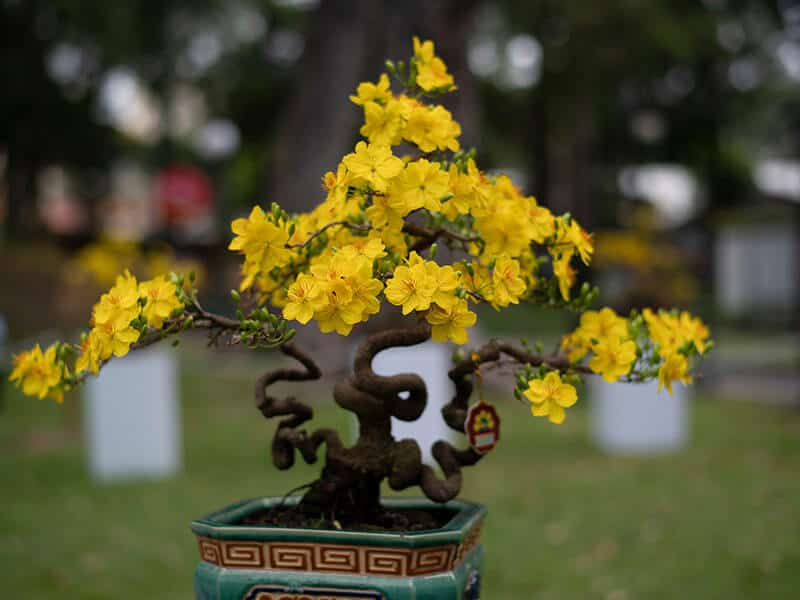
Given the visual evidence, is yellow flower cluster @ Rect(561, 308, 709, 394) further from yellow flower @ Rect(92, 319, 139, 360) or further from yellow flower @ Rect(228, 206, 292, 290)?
yellow flower @ Rect(92, 319, 139, 360)

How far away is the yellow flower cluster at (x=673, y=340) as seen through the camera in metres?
2.12

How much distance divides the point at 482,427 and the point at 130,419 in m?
4.91

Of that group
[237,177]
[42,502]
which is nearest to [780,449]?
[42,502]

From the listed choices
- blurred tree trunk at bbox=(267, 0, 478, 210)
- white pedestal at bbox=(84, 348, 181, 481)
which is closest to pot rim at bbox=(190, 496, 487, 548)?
white pedestal at bbox=(84, 348, 181, 481)

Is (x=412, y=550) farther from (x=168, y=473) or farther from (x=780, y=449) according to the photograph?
(x=780, y=449)

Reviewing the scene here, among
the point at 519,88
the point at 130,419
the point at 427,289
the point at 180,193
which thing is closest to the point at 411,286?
the point at 427,289

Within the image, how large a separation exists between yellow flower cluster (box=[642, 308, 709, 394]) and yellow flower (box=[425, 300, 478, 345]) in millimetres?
515

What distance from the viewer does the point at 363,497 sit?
2262mm

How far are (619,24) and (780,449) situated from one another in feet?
38.1

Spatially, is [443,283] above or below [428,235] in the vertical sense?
below

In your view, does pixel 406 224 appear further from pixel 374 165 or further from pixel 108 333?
pixel 108 333

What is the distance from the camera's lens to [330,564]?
1.94 metres

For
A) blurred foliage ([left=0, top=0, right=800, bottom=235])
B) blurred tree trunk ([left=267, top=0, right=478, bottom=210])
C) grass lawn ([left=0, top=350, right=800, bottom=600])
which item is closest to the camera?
grass lawn ([left=0, top=350, right=800, bottom=600])

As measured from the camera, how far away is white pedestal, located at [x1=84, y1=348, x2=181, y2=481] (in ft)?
21.7
